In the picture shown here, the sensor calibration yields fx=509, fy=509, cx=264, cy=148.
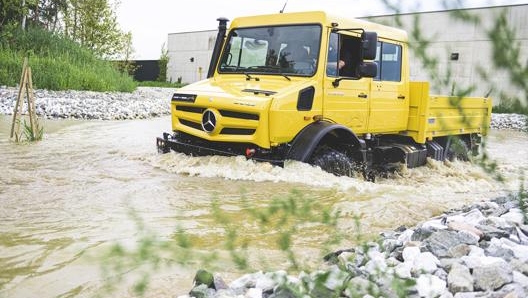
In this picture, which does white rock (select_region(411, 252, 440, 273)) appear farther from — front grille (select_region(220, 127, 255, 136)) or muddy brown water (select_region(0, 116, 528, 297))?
front grille (select_region(220, 127, 255, 136))

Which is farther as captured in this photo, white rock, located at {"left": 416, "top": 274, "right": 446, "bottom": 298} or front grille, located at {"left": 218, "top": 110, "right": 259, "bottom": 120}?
front grille, located at {"left": 218, "top": 110, "right": 259, "bottom": 120}

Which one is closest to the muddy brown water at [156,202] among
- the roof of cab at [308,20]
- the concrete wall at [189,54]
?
the roof of cab at [308,20]

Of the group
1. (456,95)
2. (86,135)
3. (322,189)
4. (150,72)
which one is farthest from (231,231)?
(150,72)

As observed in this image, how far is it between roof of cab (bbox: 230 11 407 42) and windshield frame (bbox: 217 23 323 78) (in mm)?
60

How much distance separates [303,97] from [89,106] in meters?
12.0

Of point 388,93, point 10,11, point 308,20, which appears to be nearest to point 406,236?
point 308,20

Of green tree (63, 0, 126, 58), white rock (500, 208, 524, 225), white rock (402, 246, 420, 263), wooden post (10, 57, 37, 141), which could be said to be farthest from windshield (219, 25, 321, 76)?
green tree (63, 0, 126, 58)

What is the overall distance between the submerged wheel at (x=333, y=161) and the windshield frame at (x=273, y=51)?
3.52 feet

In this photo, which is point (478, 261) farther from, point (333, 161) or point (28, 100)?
point (28, 100)

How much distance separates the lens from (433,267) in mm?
3027

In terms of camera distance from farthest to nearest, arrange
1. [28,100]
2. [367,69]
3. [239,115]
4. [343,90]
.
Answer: [28,100], [343,90], [367,69], [239,115]

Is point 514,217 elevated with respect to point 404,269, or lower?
elevated

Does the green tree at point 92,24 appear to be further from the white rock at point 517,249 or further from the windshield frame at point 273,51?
the white rock at point 517,249

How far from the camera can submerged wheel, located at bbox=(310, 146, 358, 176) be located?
6785mm
